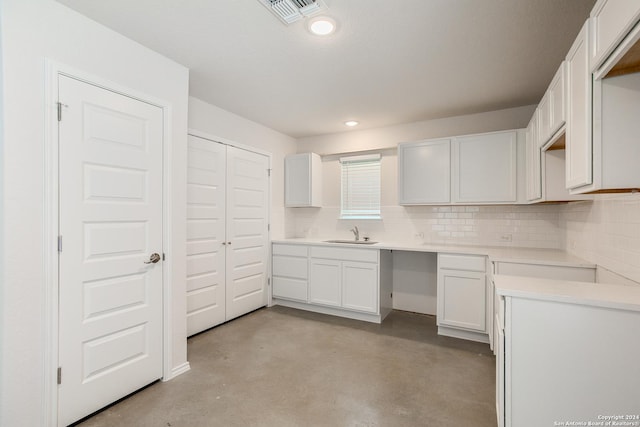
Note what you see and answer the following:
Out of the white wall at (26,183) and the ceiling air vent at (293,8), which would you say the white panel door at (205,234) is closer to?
the white wall at (26,183)

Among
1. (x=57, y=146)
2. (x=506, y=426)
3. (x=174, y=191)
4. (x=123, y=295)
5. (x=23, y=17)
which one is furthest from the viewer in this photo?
(x=174, y=191)

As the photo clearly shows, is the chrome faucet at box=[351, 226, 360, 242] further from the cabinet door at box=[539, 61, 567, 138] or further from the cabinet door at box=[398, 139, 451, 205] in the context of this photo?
the cabinet door at box=[539, 61, 567, 138]

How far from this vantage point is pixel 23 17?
5.38 feet

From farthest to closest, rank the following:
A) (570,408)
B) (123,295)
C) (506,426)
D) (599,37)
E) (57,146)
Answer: (123,295)
(57,146)
(506,426)
(570,408)
(599,37)

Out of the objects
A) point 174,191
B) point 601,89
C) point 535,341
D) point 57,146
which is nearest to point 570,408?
point 535,341

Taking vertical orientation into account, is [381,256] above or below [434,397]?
above

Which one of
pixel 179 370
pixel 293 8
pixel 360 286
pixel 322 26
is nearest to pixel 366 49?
pixel 322 26

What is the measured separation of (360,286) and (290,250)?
1117 millimetres

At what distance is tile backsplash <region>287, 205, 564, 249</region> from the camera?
132 inches

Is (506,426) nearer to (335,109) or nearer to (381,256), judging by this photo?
(381,256)

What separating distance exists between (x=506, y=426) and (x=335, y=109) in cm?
320

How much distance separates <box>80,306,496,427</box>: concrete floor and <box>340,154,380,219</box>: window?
1.70 meters

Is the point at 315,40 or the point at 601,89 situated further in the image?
the point at 315,40

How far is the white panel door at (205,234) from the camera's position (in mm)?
3150
